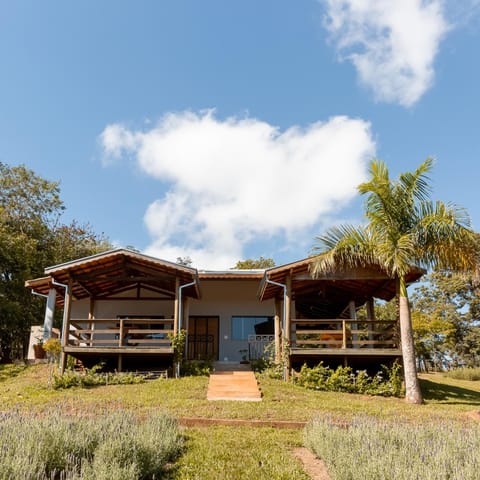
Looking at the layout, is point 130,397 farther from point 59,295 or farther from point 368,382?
point 59,295

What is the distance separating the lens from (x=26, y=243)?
25.0 m

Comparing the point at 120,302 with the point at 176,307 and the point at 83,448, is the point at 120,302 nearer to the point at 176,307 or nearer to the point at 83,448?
the point at 176,307

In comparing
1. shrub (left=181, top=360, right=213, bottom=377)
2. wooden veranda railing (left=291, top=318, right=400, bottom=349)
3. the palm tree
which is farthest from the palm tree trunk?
shrub (left=181, top=360, right=213, bottom=377)

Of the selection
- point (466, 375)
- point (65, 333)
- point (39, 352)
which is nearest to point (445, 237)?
point (65, 333)

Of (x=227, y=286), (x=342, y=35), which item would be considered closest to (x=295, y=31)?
(x=342, y=35)

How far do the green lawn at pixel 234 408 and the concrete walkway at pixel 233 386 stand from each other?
25 centimetres

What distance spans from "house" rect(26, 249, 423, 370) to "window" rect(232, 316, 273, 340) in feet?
0.13

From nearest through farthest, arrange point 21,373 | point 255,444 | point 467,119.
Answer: point 255,444
point 467,119
point 21,373

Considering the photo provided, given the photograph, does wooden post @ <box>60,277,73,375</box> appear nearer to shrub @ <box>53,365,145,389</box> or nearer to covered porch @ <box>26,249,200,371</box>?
covered porch @ <box>26,249,200,371</box>

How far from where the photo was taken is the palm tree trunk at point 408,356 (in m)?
12.1

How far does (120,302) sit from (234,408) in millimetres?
10334

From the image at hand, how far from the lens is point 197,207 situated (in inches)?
1018

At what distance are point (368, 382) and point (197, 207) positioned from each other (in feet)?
48.6

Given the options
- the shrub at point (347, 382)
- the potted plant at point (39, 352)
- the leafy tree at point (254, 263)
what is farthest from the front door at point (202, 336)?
the leafy tree at point (254, 263)
